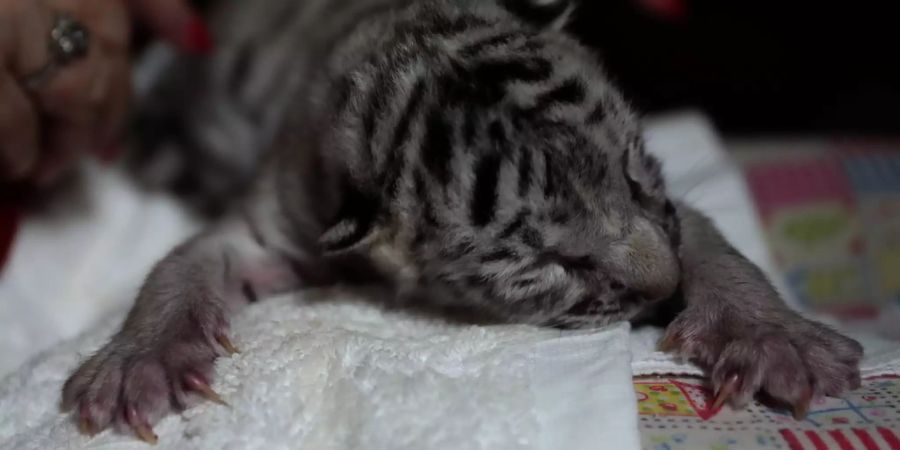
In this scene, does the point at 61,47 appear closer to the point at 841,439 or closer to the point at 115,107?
the point at 115,107

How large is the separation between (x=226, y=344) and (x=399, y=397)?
33 centimetres

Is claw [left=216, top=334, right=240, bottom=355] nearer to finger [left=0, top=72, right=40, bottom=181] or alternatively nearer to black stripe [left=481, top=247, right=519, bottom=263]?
black stripe [left=481, top=247, right=519, bottom=263]

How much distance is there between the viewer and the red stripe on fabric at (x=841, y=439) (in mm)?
1211

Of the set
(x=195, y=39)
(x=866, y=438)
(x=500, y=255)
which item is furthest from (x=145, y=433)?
(x=195, y=39)

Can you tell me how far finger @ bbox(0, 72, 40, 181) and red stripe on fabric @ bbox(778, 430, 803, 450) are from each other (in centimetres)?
143

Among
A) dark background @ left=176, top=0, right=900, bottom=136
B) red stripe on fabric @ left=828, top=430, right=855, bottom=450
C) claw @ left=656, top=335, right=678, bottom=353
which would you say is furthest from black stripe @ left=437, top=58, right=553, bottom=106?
dark background @ left=176, top=0, right=900, bottom=136

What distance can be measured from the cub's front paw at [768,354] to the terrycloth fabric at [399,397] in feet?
0.37

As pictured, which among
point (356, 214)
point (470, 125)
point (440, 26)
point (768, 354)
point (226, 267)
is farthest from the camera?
point (226, 267)

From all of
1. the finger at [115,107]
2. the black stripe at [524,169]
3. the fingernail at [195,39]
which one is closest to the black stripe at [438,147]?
the black stripe at [524,169]

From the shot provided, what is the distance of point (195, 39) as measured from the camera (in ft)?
8.07

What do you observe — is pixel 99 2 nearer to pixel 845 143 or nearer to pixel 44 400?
pixel 44 400

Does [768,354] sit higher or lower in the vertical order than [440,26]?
lower

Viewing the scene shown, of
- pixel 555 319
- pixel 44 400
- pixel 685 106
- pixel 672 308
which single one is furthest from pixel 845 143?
pixel 44 400

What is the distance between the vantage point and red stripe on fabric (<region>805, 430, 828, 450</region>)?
3.95 ft
